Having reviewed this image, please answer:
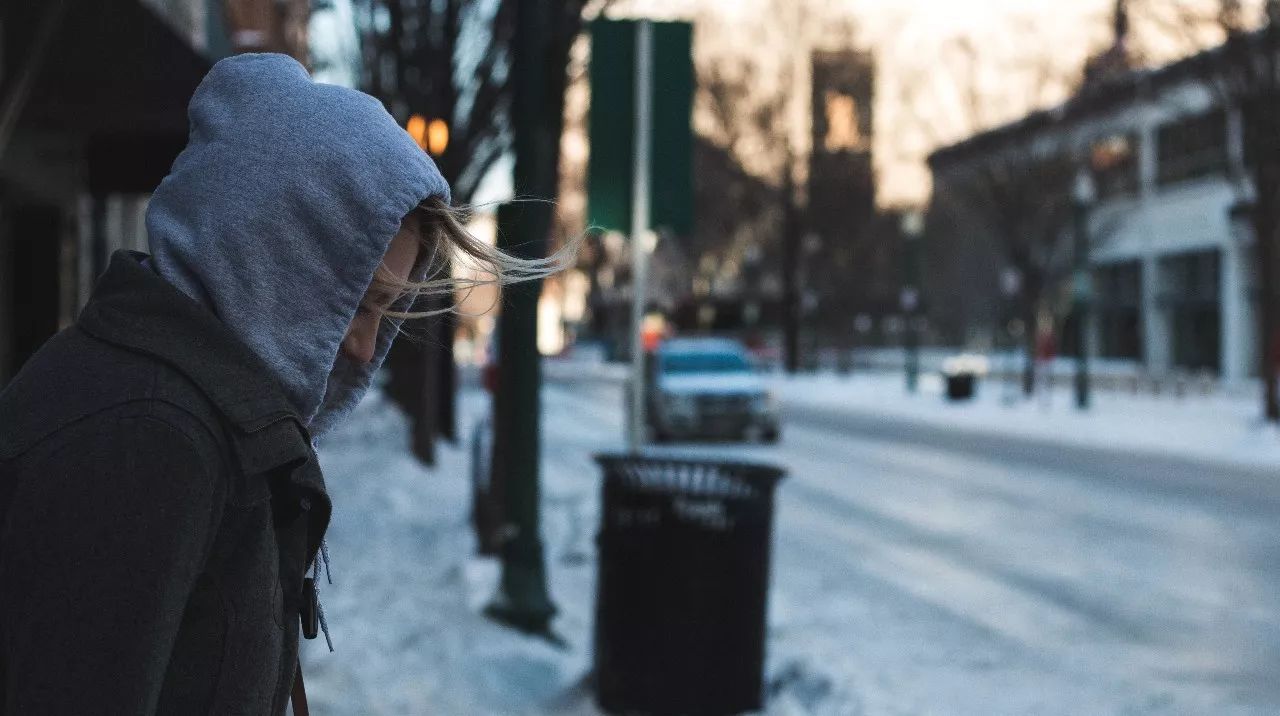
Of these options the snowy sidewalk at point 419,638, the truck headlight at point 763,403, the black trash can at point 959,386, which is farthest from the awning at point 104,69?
the black trash can at point 959,386

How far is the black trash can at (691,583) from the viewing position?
5613 millimetres

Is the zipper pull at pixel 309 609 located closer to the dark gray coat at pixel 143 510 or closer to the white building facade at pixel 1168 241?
the dark gray coat at pixel 143 510

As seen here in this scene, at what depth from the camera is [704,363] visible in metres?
24.0

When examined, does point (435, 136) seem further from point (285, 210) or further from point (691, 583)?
point (285, 210)

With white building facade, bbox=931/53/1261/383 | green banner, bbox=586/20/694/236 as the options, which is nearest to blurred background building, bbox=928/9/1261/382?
white building facade, bbox=931/53/1261/383

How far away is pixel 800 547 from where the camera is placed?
11.5 metres

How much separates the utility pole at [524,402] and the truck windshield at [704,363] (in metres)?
15.6

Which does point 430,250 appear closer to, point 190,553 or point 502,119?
point 190,553

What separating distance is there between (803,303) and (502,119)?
111 ft

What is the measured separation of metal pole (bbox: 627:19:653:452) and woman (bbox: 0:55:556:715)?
5.84m

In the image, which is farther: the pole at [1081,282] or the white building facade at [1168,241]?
the white building facade at [1168,241]

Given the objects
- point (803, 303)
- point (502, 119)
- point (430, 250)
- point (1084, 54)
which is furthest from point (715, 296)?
point (430, 250)

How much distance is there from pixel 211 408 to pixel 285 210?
0.85ft

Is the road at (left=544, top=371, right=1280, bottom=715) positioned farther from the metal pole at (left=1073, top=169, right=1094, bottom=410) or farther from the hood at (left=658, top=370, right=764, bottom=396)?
the metal pole at (left=1073, top=169, right=1094, bottom=410)
